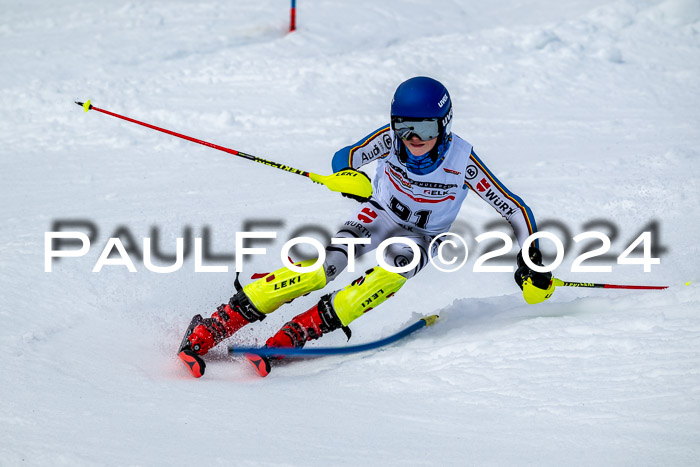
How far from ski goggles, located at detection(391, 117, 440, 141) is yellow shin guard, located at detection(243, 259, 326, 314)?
0.83 m

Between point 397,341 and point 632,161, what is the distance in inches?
153

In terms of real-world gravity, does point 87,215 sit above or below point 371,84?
below

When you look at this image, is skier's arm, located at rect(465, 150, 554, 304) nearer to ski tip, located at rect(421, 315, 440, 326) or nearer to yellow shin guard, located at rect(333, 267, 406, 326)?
ski tip, located at rect(421, 315, 440, 326)

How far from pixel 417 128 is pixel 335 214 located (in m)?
2.49

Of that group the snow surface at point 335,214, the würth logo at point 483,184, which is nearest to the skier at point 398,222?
the würth logo at point 483,184

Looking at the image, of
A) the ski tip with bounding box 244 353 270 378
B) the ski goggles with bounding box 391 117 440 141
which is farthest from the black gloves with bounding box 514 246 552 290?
the ski tip with bounding box 244 353 270 378

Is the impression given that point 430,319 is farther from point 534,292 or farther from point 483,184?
point 483,184

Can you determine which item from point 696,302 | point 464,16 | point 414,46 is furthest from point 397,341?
point 464,16

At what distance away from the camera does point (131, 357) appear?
13.4 ft

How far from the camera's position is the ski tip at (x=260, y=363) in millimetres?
3955

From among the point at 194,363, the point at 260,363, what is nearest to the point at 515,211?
the point at 260,363

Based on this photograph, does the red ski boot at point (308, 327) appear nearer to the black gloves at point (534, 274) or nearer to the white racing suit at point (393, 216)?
the white racing suit at point (393, 216)

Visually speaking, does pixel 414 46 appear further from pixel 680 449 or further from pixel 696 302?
pixel 680 449

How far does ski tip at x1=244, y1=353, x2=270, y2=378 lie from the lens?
3.96 meters
